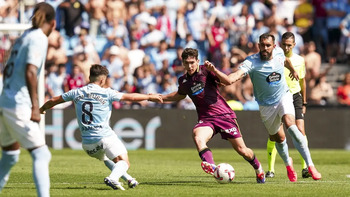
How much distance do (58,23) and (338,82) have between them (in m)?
9.86

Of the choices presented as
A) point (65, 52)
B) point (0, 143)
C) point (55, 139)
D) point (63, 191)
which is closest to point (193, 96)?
point (63, 191)

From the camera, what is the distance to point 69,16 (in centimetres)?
2606

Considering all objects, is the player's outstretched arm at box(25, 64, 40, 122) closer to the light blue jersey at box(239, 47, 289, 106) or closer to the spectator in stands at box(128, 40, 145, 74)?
the light blue jersey at box(239, 47, 289, 106)

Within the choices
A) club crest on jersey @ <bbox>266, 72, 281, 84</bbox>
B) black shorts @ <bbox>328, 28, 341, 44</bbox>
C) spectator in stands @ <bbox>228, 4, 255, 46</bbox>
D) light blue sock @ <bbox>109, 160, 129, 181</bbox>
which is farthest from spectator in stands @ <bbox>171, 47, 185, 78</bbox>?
light blue sock @ <bbox>109, 160, 129, 181</bbox>

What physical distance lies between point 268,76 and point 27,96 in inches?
216

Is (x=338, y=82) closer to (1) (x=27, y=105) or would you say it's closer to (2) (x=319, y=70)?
(2) (x=319, y=70)

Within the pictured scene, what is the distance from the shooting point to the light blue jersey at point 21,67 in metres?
8.37

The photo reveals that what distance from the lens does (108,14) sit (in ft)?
86.1

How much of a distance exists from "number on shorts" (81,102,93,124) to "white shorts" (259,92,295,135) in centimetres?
330

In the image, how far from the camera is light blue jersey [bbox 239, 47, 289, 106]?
12.9 m

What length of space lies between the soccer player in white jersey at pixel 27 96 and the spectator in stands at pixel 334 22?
20.0 meters

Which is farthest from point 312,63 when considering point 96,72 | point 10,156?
point 10,156

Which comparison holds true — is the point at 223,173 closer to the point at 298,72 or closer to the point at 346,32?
the point at 298,72

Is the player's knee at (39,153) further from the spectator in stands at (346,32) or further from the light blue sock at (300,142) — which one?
the spectator in stands at (346,32)
